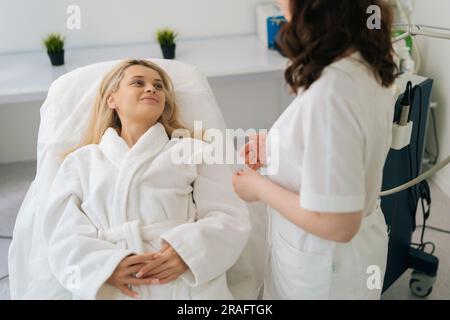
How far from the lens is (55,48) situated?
2391 mm

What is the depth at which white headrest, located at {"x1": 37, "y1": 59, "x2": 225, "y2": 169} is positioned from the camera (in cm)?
170

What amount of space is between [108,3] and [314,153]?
81.9 inches

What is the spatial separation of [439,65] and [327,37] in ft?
5.66

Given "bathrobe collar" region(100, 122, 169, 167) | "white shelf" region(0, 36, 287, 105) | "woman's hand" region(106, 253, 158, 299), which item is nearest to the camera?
"woman's hand" region(106, 253, 158, 299)

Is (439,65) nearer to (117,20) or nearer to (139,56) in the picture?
(139,56)

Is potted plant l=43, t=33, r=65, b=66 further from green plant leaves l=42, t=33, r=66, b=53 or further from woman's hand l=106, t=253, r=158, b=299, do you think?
woman's hand l=106, t=253, r=158, b=299

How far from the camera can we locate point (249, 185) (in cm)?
107

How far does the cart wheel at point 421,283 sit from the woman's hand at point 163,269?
3.45 ft

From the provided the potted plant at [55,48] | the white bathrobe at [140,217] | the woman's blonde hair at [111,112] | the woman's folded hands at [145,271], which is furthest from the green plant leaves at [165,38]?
the woman's folded hands at [145,271]

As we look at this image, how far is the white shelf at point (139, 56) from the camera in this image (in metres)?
2.20

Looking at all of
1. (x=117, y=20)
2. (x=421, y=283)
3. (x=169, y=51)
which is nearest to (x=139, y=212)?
(x=421, y=283)

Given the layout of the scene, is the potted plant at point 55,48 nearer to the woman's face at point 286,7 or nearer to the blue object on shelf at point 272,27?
the blue object on shelf at point 272,27

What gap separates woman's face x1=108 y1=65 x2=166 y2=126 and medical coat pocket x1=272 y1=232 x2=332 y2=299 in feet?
2.08

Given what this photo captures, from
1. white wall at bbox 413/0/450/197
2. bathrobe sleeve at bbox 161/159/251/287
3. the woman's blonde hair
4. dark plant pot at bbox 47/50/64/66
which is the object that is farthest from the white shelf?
bathrobe sleeve at bbox 161/159/251/287
